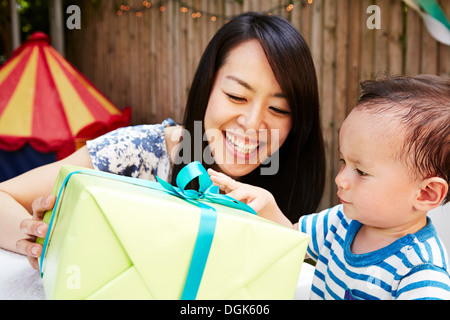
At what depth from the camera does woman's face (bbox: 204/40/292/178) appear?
1187 millimetres

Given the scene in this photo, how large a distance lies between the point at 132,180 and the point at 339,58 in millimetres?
1951

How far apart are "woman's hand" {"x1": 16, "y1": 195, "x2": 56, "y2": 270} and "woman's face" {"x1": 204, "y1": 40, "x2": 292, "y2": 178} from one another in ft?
1.90

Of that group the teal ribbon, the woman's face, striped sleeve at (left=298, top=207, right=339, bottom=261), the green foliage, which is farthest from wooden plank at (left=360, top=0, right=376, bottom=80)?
the green foliage

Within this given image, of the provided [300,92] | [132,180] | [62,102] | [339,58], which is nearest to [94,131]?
[62,102]

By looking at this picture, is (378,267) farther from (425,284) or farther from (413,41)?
(413,41)

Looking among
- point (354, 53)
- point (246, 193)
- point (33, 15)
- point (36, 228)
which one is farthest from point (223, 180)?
point (33, 15)

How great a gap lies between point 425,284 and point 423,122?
10.9 inches

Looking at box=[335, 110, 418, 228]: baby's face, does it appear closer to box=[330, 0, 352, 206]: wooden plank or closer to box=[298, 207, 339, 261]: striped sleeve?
box=[298, 207, 339, 261]: striped sleeve

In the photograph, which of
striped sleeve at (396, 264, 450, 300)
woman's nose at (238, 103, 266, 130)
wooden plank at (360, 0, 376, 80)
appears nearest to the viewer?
striped sleeve at (396, 264, 450, 300)

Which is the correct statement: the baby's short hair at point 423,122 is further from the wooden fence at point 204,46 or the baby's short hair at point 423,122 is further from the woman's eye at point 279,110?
the wooden fence at point 204,46

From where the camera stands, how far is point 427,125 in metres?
0.78

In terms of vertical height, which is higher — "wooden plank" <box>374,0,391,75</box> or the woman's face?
"wooden plank" <box>374,0,391,75</box>
